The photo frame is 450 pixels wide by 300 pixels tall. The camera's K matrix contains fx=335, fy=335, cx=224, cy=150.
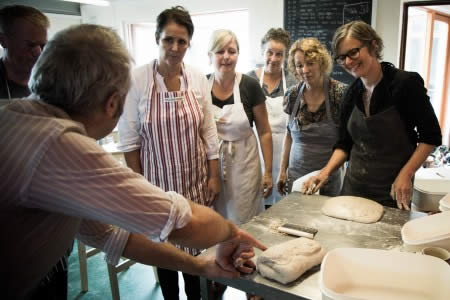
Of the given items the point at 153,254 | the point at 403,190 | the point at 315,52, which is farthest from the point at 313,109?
the point at 153,254

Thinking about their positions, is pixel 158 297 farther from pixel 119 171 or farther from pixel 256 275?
pixel 119 171

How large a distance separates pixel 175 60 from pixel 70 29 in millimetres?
827

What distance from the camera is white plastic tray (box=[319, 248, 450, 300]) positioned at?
2.70 feet

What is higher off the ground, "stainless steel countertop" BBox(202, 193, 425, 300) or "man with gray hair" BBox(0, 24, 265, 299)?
"man with gray hair" BBox(0, 24, 265, 299)

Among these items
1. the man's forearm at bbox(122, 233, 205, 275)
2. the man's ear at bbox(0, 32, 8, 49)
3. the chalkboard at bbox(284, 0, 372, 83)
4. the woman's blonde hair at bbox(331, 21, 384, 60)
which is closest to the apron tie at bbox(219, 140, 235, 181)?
the woman's blonde hair at bbox(331, 21, 384, 60)

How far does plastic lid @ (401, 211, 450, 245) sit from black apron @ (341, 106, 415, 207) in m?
0.41

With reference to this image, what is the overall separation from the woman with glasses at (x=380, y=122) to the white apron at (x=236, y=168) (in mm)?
393

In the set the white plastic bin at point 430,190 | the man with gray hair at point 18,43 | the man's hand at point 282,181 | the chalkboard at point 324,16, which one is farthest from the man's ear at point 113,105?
the chalkboard at point 324,16

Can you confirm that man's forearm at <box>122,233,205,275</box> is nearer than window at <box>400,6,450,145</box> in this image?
Yes

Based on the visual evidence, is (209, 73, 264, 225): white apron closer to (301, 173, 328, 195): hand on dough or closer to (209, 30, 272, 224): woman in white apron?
(209, 30, 272, 224): woman in white apron

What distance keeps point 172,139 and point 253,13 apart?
7.91ft

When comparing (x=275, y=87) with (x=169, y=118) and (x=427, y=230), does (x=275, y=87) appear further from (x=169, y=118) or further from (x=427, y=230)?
(x=427, y=230)

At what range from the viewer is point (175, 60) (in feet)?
4.75

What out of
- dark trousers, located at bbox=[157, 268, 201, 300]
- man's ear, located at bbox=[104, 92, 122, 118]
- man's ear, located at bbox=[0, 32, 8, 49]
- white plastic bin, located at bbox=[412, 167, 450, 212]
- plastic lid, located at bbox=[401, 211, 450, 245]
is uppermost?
man's ear, located at bbox=[0, 32, 8, 49]
